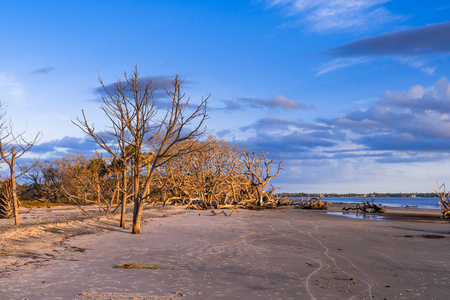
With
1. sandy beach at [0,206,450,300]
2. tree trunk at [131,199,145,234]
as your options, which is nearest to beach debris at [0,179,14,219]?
sandy beach at [0,206,450,300]

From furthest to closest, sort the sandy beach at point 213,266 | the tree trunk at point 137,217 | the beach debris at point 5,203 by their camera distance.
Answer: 1. the beach debris at point 5,203
2. the tree trunk at point 137,217
3. the sandy beach at point 213,266

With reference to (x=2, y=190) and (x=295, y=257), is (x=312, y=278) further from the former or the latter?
(x=2, y=190)

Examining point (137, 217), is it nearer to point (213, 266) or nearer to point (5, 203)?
point (213, 266)

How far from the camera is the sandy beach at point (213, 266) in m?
5.76

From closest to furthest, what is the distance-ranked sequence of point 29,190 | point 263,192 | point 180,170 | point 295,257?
point 295,257 < point 180,170 < point 263,192 < point 29,190

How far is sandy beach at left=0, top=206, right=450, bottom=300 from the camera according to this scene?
5762mm

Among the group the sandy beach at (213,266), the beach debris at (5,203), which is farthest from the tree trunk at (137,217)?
the beach debris at (5,203)

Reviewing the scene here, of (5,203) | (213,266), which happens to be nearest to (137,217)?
(213,266)

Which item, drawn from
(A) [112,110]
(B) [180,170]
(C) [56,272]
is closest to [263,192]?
(B) [180,170]

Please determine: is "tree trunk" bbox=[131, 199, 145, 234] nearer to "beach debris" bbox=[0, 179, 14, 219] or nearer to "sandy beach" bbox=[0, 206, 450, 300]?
"sandy beach" bbox=[0, 206, 450, 300]

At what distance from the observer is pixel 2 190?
18.5 meters

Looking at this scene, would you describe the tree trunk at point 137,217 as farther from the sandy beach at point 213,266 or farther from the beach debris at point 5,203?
the beach debris at point 5,203

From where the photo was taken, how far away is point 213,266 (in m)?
7.71

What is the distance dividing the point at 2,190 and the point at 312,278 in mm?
17364
